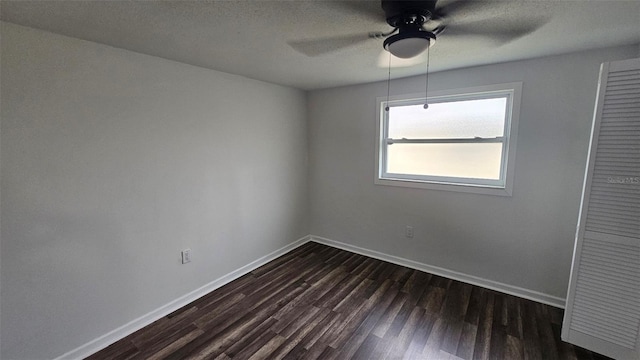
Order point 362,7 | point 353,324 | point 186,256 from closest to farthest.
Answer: point 362,7 < point 353,324 < point 186,256

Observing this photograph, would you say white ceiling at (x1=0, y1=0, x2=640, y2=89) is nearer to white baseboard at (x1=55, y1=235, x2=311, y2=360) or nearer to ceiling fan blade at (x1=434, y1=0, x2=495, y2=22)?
ceiling fan blade at (x1=434, y1=0, x2=495, y2=22)

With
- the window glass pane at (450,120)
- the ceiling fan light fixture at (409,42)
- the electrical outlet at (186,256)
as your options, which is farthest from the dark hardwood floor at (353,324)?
the ceiling fan light fixture at (409,42)

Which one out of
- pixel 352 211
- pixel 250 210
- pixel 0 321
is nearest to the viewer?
pixel 0 321

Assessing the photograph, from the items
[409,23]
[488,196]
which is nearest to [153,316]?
[409,23]

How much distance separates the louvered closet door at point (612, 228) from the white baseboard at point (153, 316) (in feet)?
9.45

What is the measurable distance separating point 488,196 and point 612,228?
3.07 feet

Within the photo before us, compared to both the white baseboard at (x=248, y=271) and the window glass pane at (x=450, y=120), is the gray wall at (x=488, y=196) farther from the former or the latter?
the window glass pane at (x=450, y=120)

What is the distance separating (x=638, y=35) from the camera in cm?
174

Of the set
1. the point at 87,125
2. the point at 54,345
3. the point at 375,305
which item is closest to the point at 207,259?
the point at 54,345

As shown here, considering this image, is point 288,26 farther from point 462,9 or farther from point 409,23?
point 462,9

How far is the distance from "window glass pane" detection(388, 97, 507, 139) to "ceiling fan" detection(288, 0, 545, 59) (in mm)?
850

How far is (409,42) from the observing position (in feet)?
4.65

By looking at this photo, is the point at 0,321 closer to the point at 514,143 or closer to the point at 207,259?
the point at 207,259

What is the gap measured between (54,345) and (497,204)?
367 cm
